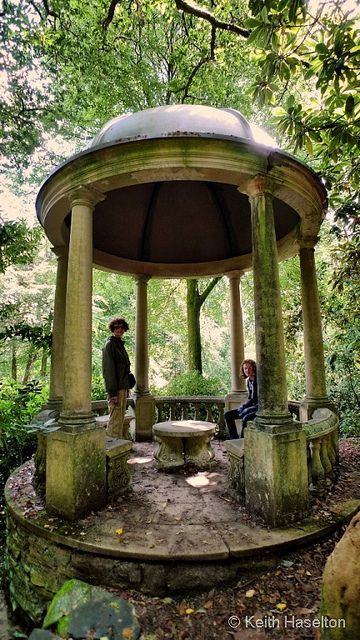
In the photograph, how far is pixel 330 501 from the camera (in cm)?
418

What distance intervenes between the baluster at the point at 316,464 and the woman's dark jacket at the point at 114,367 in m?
3.08

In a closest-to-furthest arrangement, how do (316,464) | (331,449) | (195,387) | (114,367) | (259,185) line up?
(259,185)
(316,464)
(331,449)
(114,367)
(195,387)

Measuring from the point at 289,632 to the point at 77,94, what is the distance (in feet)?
42.7

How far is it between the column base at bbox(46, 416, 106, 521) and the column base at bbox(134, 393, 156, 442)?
12.3 feet

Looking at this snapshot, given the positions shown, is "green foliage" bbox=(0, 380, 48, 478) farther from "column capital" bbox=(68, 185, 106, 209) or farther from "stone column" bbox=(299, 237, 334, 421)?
"stone column" bbox=(299, 237, 334, 421)

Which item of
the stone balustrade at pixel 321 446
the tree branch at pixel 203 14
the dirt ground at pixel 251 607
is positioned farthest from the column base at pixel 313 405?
the tree branch at pixel 203 14

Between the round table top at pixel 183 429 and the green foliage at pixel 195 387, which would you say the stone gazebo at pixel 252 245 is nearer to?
the round table top at pixel 183 429

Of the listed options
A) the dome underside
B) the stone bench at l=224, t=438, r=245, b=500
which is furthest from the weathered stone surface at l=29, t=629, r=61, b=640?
the dome underside

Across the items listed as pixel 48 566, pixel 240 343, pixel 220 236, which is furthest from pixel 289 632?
pixel 220 236

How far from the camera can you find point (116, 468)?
14.9 feet

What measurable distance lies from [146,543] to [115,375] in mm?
2860

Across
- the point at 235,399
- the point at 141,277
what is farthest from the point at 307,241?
the point at 141,277

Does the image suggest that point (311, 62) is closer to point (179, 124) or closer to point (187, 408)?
point (179, 124)

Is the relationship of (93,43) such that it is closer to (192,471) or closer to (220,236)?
(220,236)
